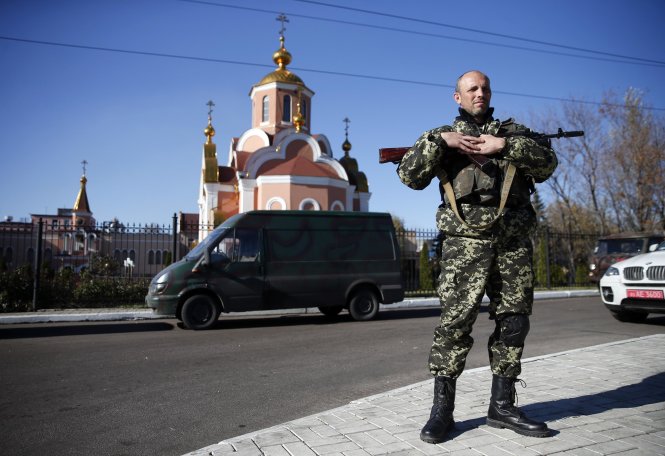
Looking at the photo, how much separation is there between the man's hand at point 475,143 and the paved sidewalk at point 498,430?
5.41ft

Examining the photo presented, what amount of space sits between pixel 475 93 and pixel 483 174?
20.9 inches

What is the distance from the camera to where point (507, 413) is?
9.67ft

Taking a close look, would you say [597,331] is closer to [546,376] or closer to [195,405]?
[546,376]

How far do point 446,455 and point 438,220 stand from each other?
1.35 m

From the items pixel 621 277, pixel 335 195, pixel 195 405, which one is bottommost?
pixel 195 405

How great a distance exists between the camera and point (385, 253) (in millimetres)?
10844

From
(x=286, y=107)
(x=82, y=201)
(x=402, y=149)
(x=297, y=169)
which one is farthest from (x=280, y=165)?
(x=82, y=201)

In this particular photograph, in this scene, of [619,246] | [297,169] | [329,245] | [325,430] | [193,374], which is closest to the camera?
[325,430]

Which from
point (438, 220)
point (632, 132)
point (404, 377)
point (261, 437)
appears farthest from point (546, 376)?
point (632, 132)

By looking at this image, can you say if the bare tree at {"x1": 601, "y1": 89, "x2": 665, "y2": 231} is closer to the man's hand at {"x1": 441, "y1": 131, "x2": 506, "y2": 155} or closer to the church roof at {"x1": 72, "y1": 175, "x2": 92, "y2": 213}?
the man's hand at {"x1": 441, "y1": 131, "x2": 506, "y2": 155}

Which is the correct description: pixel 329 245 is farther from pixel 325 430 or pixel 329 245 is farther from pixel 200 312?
pixel 325 430

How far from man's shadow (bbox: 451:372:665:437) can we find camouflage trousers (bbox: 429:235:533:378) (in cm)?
44

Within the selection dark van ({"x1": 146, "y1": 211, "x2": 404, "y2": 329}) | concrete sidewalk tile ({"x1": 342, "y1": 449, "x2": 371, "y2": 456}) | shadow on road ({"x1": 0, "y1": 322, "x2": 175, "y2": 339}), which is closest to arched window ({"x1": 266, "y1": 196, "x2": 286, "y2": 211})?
dark van ({"x1": 146, "y1": 211, "x2": 404, "y2": 329})

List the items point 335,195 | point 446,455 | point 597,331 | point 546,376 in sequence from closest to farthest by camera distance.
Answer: point 446,455 < point 546,376 < point 597,331 < point 335,195
